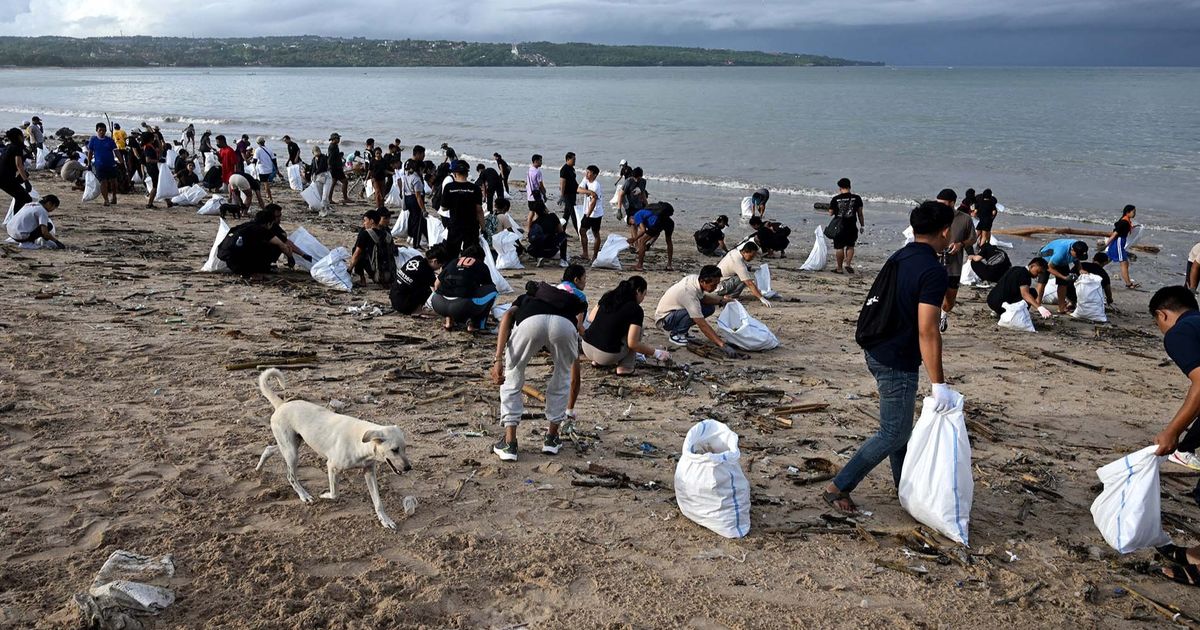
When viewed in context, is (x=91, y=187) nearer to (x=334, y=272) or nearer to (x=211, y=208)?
(x=211, y=208)

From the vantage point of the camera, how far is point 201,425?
5.59 m

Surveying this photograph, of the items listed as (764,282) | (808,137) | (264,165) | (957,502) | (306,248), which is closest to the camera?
(957,502)

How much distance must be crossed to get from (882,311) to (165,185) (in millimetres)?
14415

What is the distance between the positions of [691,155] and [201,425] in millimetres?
27131

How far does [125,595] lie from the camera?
11.6 feet

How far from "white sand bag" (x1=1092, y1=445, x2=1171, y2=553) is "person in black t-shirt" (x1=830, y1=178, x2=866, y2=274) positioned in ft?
26.7

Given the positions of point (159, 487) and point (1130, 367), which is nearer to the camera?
point (159, 487)

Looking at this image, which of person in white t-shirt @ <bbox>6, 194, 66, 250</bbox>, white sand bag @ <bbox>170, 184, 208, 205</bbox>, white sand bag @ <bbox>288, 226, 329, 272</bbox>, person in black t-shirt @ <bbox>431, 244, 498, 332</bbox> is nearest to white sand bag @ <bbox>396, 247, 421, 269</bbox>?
white sand bag @ <bbox>288, 226, 329, 272</bbox>

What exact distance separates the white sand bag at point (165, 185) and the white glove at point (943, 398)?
1463 centimetres

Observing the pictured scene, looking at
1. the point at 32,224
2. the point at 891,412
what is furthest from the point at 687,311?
the point at 32,224

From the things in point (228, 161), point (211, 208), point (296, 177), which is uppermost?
point (228, 161)

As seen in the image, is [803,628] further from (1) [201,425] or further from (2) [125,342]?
(2) [125,342]

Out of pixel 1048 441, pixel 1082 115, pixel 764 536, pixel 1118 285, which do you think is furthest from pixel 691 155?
pixel 1082 115

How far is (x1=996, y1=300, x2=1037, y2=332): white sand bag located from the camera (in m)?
9.82
